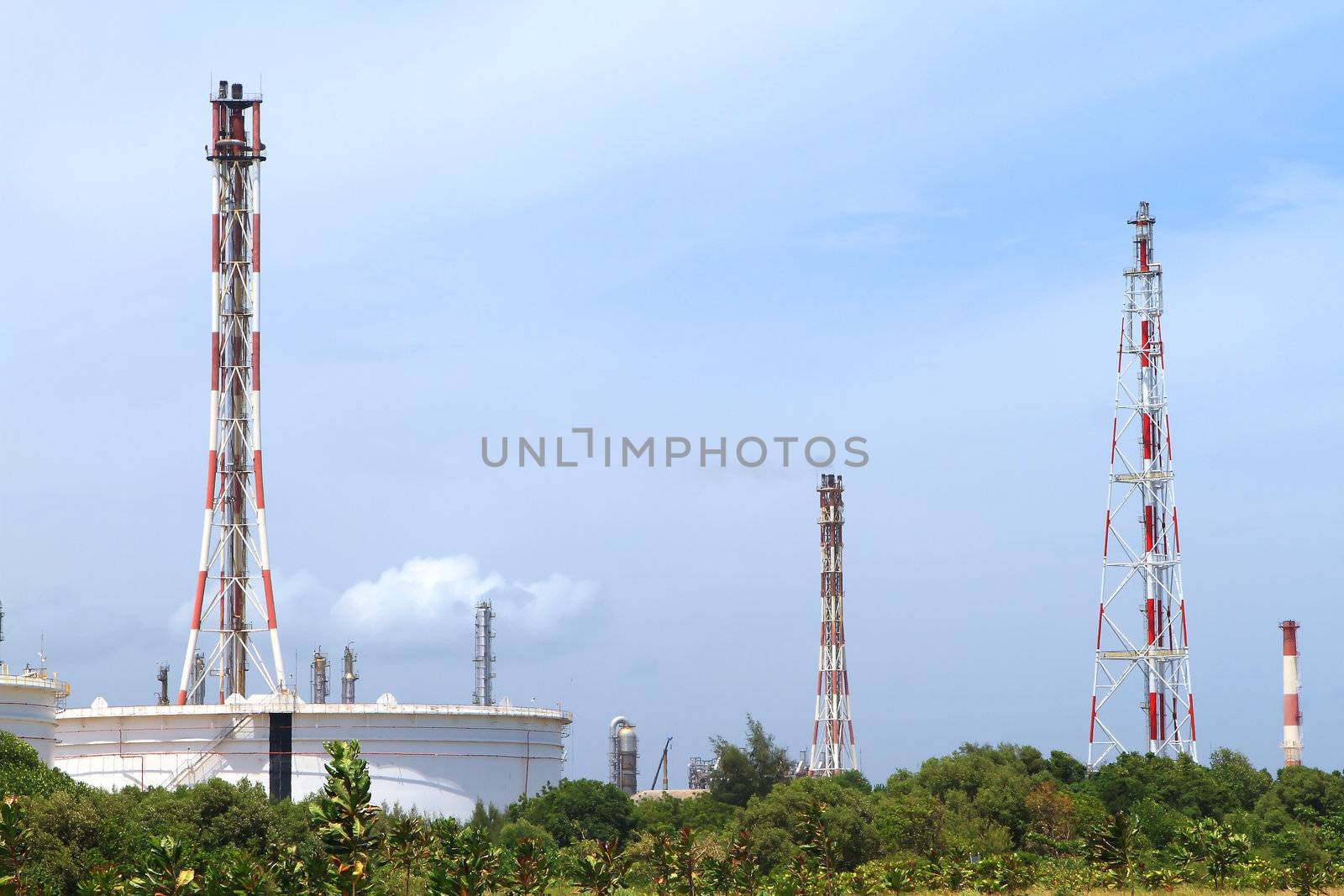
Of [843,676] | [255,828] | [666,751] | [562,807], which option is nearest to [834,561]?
[843,676]

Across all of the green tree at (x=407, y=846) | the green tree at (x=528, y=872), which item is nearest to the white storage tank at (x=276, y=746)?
the green tree at (x=407, y=846)

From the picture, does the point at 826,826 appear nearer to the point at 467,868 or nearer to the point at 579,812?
the point at 579,812

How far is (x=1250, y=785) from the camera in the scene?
254 ft

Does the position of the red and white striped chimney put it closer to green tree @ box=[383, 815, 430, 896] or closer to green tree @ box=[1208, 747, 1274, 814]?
green tree @ box=[1208, 747, 1274, 814]

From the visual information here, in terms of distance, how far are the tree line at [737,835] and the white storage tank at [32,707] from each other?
485cm

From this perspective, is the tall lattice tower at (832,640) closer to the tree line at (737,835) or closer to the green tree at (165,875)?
the tree line at (737,835)

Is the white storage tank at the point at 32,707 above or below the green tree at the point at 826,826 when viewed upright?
above

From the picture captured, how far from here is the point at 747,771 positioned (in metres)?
86.4

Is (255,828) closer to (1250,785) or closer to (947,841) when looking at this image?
(947,841)

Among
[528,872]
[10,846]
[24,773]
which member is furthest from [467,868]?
[24,773]

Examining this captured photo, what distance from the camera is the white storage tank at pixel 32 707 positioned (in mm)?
60281

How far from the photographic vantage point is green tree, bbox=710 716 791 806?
8612cm

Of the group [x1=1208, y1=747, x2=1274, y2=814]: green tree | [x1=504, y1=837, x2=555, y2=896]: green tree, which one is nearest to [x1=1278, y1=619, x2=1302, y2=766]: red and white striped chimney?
[x1=1208, y1=747, x2=1274, y2=814]: green tree

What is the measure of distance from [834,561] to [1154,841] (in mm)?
36468
